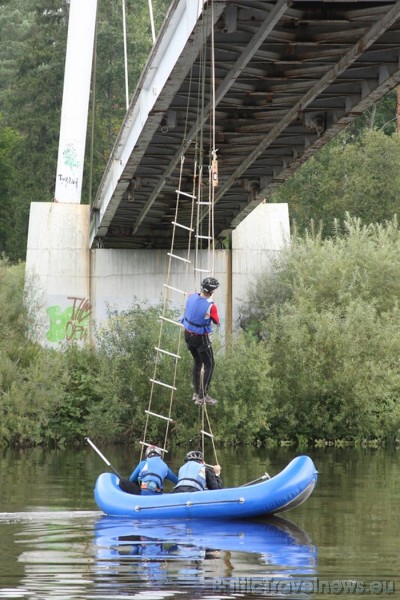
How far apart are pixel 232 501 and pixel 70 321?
62.2ft

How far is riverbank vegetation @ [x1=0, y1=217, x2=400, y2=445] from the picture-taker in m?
32.6

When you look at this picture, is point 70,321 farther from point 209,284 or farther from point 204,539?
point 204,539

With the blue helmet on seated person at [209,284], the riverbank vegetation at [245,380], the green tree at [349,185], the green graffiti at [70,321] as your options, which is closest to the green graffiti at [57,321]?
the green graffiti at [70,321]

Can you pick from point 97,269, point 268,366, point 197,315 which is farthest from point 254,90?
point 97,269

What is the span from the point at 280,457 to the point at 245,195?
19.7ft

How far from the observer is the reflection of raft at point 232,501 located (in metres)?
19.5

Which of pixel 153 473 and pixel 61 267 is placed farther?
pixel 61 267

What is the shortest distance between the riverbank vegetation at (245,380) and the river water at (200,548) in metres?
6.61

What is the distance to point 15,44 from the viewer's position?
2982 inches

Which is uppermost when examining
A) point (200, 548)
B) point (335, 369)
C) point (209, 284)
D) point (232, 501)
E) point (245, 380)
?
point (335, 369)

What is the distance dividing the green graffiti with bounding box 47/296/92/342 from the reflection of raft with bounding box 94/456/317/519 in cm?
1780

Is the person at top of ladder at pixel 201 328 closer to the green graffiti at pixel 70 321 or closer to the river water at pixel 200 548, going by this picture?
the river water at pixel 200 548

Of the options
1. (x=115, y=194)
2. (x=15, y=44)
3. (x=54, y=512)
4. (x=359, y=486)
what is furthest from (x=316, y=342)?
(x=15, y=44)

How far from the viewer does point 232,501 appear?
19438 millimetres
